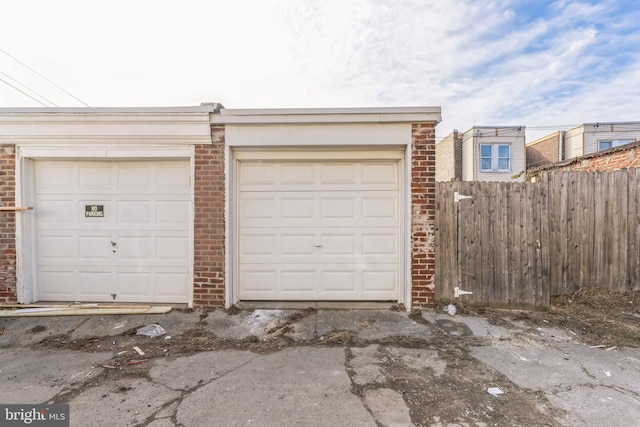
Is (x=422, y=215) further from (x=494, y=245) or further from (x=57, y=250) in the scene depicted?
(x=57, y=250)

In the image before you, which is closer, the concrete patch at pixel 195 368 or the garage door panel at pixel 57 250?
the concrete patch at pixel 195 368

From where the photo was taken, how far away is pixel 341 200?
16.2 feet

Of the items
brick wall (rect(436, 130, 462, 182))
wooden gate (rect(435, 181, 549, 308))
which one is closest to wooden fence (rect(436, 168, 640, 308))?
wooden gate (rect(435, 181, 549, 308))

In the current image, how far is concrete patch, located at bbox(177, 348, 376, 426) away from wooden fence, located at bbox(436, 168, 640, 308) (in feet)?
8.52

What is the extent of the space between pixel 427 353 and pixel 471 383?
611 millimetres

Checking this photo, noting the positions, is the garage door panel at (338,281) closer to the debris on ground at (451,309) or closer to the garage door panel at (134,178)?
the debris on ground at (451,309)

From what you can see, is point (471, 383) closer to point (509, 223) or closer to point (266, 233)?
point (509, 223)

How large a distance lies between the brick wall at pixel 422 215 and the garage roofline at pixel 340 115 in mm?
171

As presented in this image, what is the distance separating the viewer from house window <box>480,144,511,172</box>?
56.4 ft

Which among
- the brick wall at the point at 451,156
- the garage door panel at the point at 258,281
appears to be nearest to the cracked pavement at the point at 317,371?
the garage door panel at the point at 258,281

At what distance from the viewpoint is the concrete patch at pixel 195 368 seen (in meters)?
2.97

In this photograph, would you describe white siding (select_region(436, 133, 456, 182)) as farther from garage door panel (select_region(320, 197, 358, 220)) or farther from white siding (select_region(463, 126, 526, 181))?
garage door panel (select_region(320, 197, 358, 220))

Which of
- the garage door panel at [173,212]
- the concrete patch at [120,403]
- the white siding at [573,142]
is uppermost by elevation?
the white siding at [573,142]

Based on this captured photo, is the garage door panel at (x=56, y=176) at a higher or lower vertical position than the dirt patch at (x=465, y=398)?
higher
